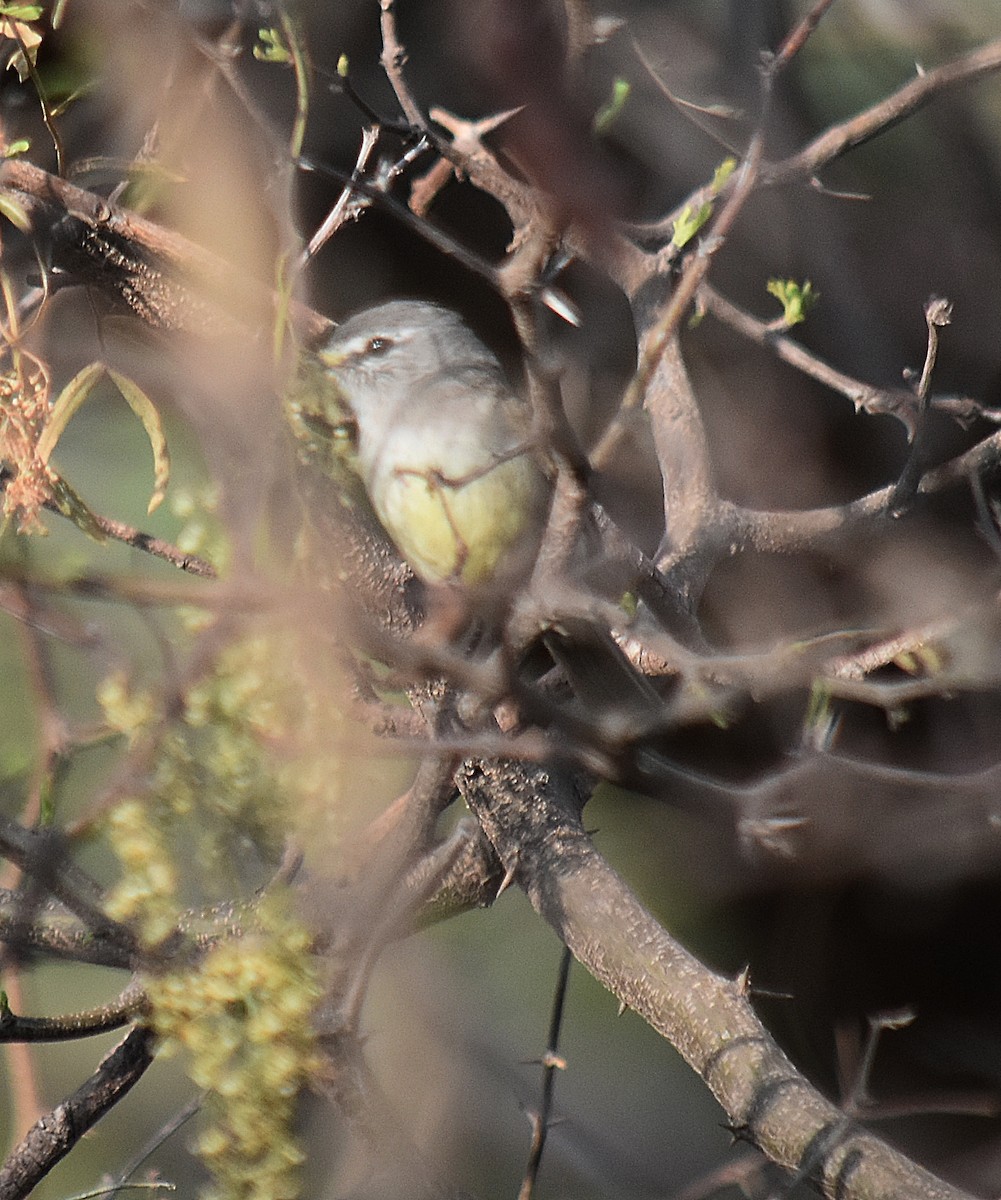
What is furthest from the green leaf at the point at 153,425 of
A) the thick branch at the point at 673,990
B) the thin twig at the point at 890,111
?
the thin twig at the point at 890,111

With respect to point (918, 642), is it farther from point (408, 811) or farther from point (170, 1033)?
point (170, 1033)

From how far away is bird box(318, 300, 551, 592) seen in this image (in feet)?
7.77

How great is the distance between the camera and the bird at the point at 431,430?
237 centimetres

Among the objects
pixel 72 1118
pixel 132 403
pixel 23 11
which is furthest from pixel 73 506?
pixel 72 1118

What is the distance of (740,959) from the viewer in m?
3.59

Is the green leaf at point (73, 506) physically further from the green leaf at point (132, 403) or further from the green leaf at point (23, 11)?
the green leaf at point (23, 11)

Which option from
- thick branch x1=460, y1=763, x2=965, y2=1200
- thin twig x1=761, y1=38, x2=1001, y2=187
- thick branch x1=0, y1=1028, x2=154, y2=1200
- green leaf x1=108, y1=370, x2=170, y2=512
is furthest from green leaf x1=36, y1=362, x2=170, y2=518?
thin twig x1=761, y1=38, x2=1001, y2=187

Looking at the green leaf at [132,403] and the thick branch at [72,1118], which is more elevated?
the green leaf at [132,403]

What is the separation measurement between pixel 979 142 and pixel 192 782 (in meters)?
2.72

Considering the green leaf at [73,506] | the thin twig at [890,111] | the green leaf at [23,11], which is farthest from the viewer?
the thin twig at [890,111]

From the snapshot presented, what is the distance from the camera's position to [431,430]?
104 inches

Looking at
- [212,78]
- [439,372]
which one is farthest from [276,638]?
[439,372]

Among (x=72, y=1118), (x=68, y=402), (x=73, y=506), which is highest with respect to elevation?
(x=68, y=402)

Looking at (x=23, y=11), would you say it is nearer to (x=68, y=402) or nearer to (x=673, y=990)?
(x=68, y=402)
